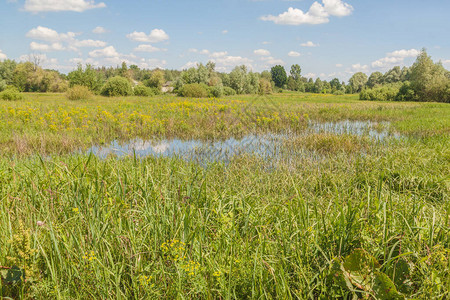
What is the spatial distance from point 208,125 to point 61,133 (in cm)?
618

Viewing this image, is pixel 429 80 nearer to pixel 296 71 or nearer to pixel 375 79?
pixel 375 79

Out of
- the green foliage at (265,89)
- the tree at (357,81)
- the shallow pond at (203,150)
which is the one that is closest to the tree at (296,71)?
the tree at (357,81)

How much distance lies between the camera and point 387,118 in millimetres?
18297

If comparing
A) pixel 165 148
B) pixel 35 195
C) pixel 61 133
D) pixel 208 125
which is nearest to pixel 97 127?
pixel 61 133

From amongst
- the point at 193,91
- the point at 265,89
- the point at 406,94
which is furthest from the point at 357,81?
the point at 193,91

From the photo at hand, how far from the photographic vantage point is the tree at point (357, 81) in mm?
83562

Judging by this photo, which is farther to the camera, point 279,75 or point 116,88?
point 279,75

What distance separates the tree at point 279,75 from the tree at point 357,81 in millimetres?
38145

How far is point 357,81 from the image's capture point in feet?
275

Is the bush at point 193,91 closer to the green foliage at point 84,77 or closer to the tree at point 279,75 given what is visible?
the green foliage at point 84,77

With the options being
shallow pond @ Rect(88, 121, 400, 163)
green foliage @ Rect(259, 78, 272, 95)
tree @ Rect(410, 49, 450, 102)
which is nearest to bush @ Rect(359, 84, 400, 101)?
tree @ Rect(410, 49, 450, 102)

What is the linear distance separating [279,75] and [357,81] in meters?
43.5

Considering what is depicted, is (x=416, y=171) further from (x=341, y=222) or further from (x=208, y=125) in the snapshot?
(x=208, y=125)

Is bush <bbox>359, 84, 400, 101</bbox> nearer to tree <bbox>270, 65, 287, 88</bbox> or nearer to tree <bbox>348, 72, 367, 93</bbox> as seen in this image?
tree <bbox>348, 72, 367, 93</bbox>
